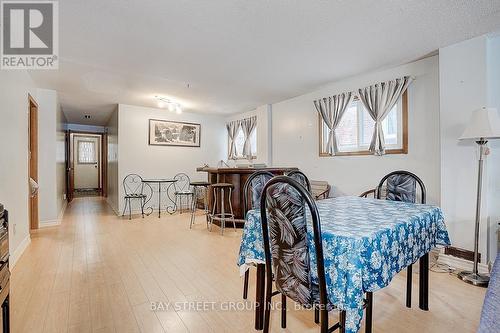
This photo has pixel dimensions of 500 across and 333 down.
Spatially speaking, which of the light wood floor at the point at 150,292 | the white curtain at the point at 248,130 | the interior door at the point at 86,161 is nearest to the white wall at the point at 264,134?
the white curtain at the point at 248,130

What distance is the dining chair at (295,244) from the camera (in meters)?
1.14

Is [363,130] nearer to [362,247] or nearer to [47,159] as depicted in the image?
[362,247]

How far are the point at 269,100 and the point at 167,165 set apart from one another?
9.56ft

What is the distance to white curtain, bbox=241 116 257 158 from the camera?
6.34m

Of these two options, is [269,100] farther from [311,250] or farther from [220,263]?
[311,250]

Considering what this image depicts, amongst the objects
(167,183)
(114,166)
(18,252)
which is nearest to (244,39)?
(18,252)

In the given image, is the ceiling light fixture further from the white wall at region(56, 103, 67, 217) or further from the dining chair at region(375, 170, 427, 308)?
the dining chair at region(375, 170, 427, 308)

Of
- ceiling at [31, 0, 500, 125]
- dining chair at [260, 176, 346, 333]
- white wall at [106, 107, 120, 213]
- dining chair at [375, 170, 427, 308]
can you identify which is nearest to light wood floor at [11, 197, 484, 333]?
dining chair at [260, 176, 346, 333]

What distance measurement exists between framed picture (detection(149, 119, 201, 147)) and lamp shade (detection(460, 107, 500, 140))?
554cm

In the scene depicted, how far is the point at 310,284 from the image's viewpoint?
121 centimetres

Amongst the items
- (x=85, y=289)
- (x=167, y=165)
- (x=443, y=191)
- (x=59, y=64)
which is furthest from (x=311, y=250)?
(x=167, y=165)

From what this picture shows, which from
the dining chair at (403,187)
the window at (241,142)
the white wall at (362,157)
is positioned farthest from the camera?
the window at (241,142)

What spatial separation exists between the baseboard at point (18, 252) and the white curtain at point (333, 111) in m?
4.45

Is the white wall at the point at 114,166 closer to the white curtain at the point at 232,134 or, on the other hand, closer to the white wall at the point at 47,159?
the white wall at the point at 47,159
